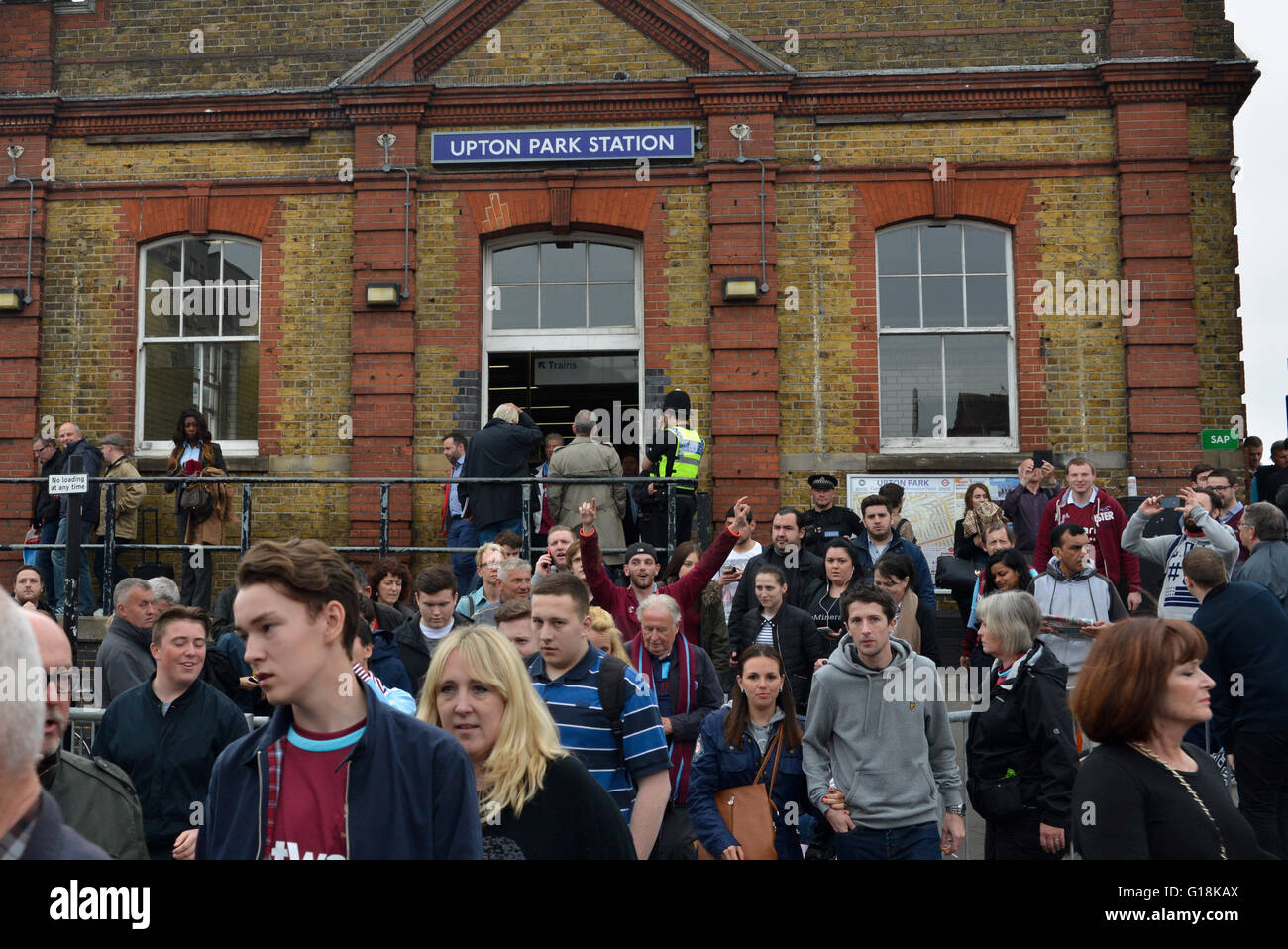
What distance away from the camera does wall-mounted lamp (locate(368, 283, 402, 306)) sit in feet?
45.7

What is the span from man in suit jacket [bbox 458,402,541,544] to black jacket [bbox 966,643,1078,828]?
6.49m

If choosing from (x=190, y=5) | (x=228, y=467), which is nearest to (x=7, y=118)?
(x=190, y=5)

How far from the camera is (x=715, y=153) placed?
14078 mm

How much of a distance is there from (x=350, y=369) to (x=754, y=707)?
29.4 ft

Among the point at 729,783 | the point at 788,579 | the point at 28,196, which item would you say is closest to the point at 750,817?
the point at 729,783

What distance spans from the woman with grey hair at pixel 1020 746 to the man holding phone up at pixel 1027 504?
5925 millimetres

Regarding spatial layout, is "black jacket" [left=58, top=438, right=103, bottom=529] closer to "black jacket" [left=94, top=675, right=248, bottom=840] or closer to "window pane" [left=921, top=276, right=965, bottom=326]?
"black jacket" [left=94, top=675, right=248, bottom=840]

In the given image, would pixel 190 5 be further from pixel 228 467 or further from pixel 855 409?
pixel 855 409

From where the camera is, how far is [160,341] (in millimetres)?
14641

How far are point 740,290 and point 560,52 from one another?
11.7ft

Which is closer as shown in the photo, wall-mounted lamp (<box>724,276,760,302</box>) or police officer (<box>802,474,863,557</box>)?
police officer (<box>802,474,863,557</box>)

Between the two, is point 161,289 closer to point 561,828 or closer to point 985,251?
point 985,251

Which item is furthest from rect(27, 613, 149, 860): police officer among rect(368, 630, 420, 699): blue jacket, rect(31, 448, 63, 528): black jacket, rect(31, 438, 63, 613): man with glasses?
rect(31, 448, 63, 528): black jacket

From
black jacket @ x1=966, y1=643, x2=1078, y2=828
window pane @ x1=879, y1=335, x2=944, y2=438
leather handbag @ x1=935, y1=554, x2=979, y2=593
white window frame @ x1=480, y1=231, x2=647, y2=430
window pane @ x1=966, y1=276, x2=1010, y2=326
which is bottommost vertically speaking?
black jacket @ x1=966, y1=643, x2=1078, y2=828
